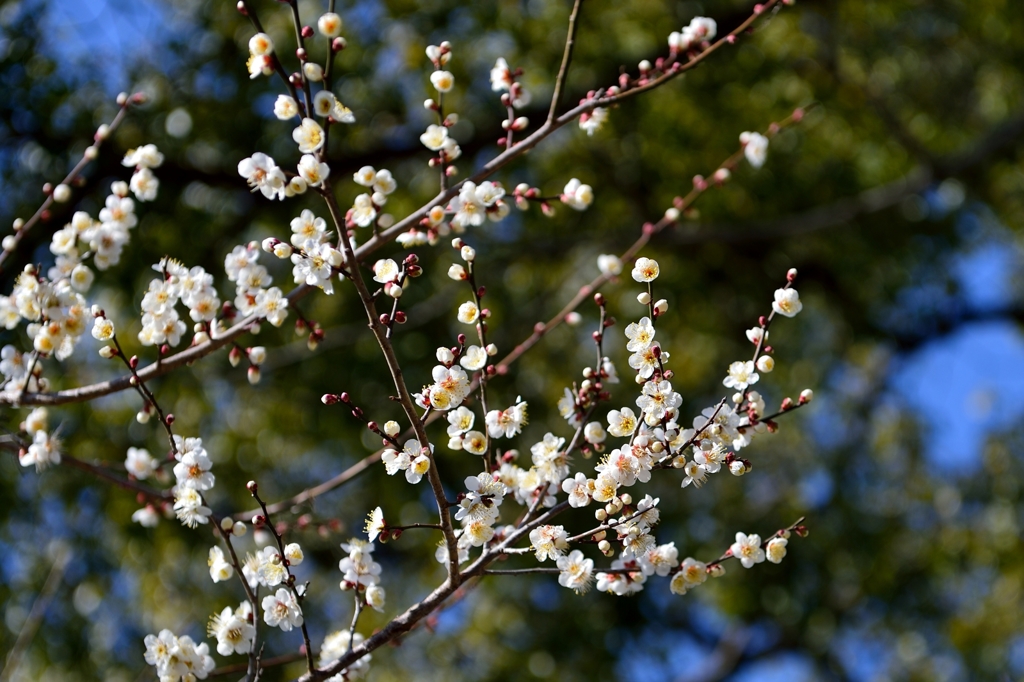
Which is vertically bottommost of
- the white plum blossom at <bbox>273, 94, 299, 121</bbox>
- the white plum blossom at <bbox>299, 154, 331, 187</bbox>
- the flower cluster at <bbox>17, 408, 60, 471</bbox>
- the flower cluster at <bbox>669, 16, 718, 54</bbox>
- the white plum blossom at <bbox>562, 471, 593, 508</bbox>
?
the flower cluster at <bbox>17, 408, 60, 471</bbox>

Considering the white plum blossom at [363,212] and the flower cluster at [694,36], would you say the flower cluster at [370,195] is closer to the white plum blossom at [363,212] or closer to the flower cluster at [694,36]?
the white plum blossom at [363,212]

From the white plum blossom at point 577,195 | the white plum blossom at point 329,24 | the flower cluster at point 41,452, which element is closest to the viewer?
the white plum blossom at point 329,24

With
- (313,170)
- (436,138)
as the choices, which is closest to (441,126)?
(436,138)

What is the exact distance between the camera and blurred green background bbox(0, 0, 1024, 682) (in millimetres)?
4164

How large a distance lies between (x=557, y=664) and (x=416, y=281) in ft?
7.11

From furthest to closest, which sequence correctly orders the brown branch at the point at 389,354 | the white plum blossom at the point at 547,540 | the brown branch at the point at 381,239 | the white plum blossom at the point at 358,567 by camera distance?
the brown branch at the point at 381,239 < the white plum blossom at the point at 358,567 < the white plum blossom at the point at 547,540 < the brown branch at the point at 389,354

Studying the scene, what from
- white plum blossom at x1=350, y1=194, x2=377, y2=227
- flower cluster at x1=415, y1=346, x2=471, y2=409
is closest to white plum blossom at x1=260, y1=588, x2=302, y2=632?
flower cluster at x1=415, y1=346, x2=471, y2=409

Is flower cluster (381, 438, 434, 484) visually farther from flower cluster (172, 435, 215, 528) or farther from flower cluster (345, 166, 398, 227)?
flower cluster (345, 166, 398, 227)

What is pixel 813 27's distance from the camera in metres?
5.58

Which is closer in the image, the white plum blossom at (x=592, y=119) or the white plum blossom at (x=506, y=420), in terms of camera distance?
the white plum blossom at (x=506, y=420)

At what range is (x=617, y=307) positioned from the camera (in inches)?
227

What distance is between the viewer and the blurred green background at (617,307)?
4164 millimetres

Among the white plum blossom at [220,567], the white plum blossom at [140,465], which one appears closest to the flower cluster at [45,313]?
the white plum blossom at [140,465]

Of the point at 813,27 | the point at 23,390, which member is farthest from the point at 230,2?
the point at 813,27
